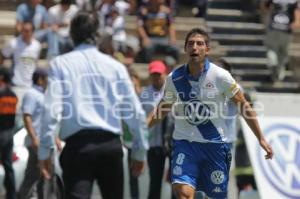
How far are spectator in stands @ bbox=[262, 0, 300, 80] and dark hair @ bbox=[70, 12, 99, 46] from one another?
10.0 m

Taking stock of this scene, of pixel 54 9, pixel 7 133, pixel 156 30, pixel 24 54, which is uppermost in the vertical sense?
pixel 54 9

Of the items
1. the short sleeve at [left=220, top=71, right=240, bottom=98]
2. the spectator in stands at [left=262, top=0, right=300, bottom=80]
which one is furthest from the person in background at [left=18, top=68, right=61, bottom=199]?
the spectator in stands at [left=262, top=0, right=300, bottom=80]

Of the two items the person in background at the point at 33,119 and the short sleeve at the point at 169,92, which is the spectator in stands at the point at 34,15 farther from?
the short sleeve at the point at 169,92

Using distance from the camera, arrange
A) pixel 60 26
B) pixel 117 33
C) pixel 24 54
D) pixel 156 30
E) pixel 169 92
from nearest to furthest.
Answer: pixel 169 92, pixel 24 54, pixel 60 26, pixel 156 30, pixel 117 33

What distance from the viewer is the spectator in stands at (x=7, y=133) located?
38.0ft

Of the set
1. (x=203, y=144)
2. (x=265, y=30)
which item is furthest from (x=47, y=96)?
(x=265, y=30)

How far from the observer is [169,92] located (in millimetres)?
8688

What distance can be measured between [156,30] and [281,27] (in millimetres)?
2599

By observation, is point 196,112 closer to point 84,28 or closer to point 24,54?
point 84,28

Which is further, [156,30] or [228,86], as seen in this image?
[156,30]

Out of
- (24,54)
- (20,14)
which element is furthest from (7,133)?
(20,14)

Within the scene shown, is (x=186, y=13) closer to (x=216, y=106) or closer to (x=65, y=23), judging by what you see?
(x=65, y=23)

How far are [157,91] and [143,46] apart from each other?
3587 millimetres

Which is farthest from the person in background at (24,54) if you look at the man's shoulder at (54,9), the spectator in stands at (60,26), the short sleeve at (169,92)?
the short sleeve at (169,92)
